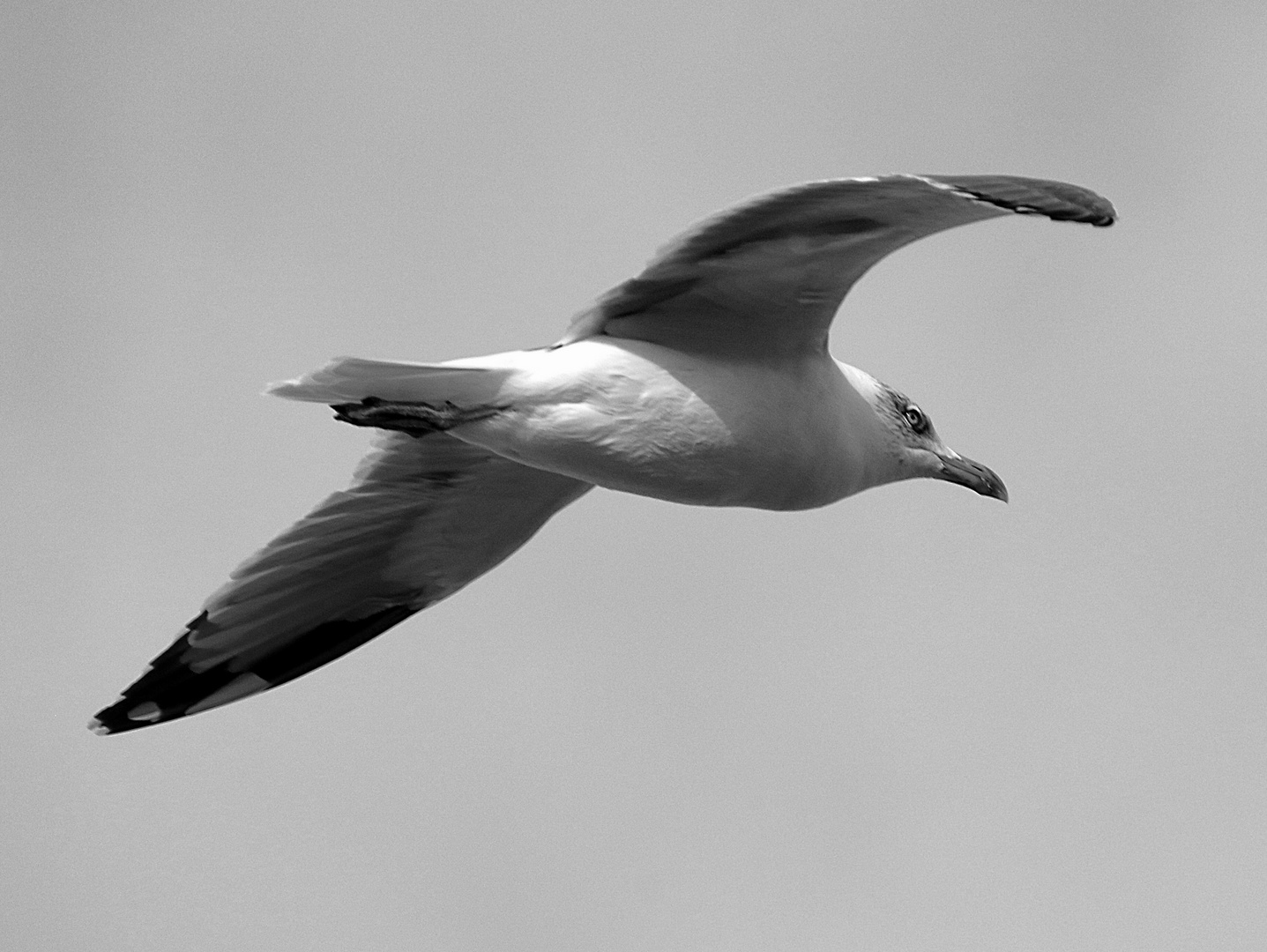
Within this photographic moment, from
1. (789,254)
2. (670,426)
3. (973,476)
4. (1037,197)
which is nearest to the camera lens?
(1037,197)

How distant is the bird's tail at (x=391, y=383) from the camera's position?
700 centimetres

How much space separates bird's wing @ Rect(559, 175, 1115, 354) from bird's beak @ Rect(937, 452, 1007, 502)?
1.36m

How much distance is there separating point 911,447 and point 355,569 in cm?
241

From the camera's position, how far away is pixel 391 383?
7082 millimetres

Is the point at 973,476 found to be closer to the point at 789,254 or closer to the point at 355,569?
the point at 789,254

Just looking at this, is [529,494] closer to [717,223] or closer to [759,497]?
[759,497]

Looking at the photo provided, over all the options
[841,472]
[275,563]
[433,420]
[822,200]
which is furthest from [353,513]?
[822,200]

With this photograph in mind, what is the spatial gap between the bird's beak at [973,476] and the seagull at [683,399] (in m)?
0.01

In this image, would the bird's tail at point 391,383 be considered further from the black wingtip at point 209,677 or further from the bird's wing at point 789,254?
the black wingtip at point 209,677

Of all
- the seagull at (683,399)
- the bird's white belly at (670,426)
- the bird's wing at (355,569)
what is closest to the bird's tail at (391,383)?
the seagull at (683,399)

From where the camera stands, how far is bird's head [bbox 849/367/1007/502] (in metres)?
8.11

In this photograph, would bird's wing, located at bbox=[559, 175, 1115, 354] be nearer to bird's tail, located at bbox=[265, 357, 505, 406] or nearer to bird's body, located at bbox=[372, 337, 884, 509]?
bird's body, located at bbox=[372, 337, 884, 509]

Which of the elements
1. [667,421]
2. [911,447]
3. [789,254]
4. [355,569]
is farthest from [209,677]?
[789,254]

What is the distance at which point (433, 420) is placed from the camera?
718cm
